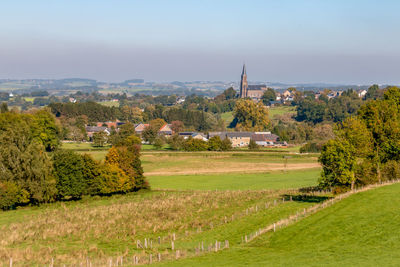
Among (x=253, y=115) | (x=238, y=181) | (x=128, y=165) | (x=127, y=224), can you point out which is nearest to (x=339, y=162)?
(x=127, y=224)

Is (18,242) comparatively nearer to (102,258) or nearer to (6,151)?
(102,258)

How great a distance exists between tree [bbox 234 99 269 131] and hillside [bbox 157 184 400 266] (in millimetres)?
135339

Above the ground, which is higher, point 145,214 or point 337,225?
point 337,225

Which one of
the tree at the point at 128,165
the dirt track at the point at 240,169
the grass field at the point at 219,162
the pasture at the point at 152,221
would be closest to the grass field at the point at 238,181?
the pasture at the point at 152,221

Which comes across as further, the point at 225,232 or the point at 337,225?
the point at 225,232

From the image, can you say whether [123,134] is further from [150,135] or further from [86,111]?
[86,111]

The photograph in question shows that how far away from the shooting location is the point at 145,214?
1629 inches

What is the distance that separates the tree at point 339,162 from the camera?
4059 cm

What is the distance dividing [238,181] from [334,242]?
40.9 metres

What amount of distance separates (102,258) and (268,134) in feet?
418

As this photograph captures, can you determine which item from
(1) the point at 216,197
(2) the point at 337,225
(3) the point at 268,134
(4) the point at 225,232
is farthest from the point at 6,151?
(3) the point at 268,134

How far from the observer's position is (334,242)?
83.8 feet

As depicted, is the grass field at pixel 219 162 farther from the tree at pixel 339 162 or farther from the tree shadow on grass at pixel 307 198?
the tree at pixel 339 162

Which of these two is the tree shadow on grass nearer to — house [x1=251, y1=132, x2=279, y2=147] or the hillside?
the hillside
